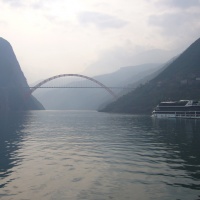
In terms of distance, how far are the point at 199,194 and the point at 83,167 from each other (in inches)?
484

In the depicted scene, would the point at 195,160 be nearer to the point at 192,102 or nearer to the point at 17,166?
the point at 17,166

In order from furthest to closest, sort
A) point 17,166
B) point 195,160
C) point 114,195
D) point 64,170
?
point 195,160 < point 17,166 < point 64,170 < point 114,195

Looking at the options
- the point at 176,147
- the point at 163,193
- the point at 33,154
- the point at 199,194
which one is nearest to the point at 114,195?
the point at 163,193

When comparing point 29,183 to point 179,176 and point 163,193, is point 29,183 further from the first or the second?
point 179,176

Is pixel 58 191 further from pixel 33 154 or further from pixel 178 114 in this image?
pixel 178 114

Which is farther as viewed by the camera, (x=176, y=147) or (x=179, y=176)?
(x=176, y=147)

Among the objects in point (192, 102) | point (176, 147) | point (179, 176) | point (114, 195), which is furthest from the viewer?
point (192, 102)

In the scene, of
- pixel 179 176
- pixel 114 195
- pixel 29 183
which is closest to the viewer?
pixel 114 195

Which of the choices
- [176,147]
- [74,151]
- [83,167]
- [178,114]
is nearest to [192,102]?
[178,114]

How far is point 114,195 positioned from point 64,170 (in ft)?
29.1

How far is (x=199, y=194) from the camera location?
1986 cm

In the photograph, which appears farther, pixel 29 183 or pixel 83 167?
pixel 83 167

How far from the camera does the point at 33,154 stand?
36531 millimetres

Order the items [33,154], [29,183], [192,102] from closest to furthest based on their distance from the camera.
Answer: [29,183], [33,154], [192,102]
